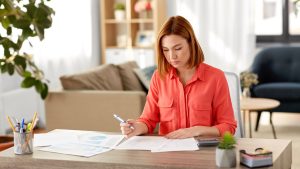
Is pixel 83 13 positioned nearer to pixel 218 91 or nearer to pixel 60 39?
pixel 60 39

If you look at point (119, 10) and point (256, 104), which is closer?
point (256, 104)

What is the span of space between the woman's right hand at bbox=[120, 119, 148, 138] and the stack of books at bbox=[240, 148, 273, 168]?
27.1 inches

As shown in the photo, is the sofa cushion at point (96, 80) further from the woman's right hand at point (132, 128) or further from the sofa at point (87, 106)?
the woman's right hand at point (132, 128)

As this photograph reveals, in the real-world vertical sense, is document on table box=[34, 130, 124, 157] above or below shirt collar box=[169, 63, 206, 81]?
below

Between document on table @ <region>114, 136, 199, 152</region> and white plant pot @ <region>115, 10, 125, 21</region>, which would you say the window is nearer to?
white plant pot @ <region>115, 10, 125, 21</region>

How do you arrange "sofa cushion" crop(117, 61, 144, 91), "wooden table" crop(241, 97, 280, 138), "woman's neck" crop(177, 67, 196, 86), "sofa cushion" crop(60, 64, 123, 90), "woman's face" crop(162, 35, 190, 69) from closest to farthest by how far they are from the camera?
"woman's face" crop(162, 35, 190, 69) → "woman's neck" crop(177, 67, 196, 86) → "sofa cushion" crop(60, 64, 123, 90) → "wooden table" crop(241, 97, 280, 138) → "sofa cushion" crop(117, 61, 144, 91)

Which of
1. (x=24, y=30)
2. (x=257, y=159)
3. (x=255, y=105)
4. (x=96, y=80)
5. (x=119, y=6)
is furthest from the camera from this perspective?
(x=119, y=6)

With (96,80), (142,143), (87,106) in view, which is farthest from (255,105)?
(142,143)

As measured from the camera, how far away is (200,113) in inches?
111

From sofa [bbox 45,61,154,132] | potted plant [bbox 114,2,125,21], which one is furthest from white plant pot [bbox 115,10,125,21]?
sofa [bbox 45,61,154,132]

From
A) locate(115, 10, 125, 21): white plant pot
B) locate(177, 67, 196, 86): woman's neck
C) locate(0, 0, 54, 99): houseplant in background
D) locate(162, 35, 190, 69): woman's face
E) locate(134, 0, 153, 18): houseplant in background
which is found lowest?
locate(177, 67, 196, 86): woman's neck

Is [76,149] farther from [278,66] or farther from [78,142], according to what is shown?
[278,66]

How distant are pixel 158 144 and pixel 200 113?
13.6 inches

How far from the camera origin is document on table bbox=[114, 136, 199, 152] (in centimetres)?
247
